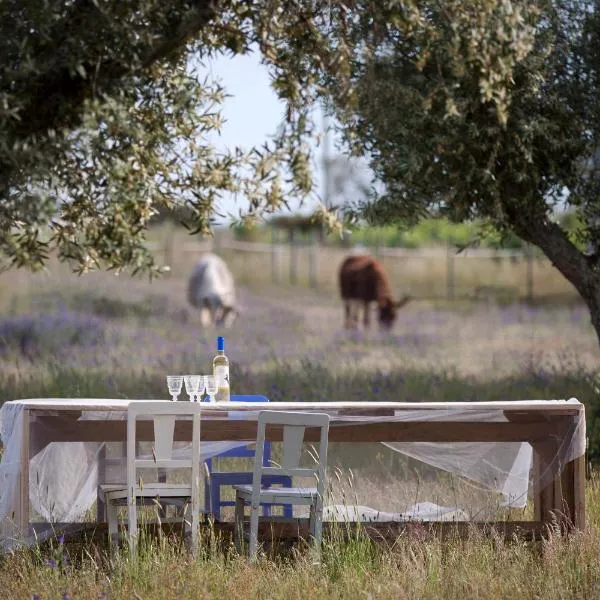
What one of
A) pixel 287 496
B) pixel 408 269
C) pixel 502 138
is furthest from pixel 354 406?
pixel 408 269

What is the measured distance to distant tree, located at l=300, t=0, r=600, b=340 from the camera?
9.68m

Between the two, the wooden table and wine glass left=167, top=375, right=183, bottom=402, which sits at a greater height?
wine glass left=167, top=375, right=183, bottom=402

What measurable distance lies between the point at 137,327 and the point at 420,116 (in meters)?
A: 14.6

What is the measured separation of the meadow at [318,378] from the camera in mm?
6125

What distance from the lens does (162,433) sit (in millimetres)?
6754

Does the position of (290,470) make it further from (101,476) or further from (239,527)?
(101,476)

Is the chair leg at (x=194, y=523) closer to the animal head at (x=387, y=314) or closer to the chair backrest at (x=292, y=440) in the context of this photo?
the chair backrest at (x=292, y=440)

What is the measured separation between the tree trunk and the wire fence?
2749 cm

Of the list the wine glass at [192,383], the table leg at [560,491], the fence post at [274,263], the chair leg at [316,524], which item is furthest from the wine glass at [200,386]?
the fence post at [274,263]

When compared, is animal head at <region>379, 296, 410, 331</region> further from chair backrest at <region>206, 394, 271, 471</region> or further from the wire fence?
chair backrest at <region>206, 394, 271, 471</region>

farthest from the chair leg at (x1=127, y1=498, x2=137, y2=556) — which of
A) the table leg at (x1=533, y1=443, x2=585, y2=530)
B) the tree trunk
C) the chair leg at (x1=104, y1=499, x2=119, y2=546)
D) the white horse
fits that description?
the white horse

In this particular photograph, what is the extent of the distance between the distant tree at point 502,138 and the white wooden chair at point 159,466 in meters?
3.52

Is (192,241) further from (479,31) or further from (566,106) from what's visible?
(479,31)

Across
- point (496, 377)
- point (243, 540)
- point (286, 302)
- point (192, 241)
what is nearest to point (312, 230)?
point (192, 241)
